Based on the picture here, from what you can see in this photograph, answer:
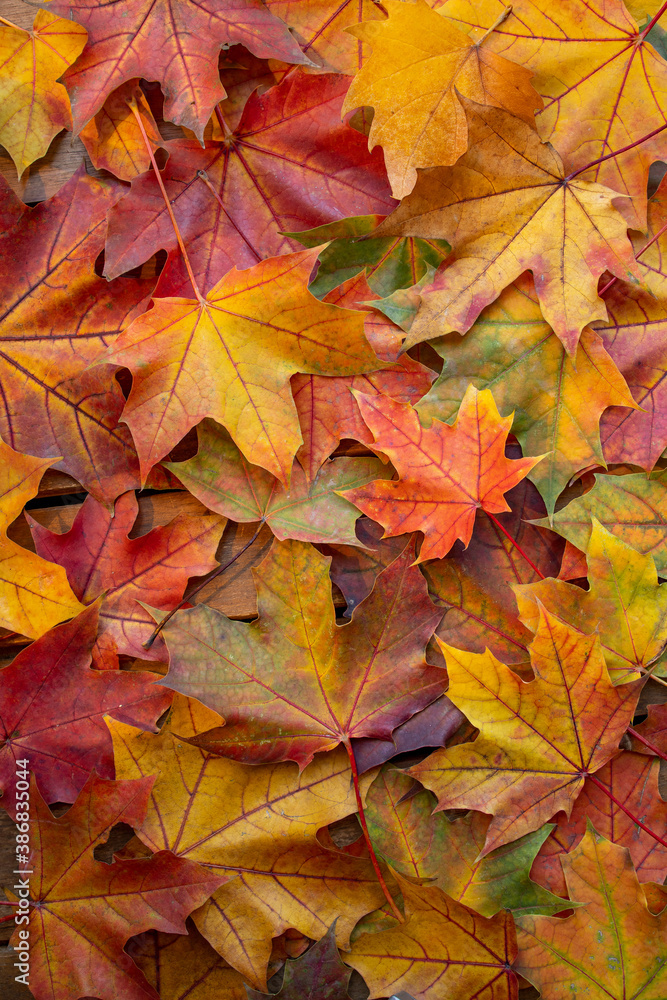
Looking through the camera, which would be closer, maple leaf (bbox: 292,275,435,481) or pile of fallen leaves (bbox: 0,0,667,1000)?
pile of fallen leaves (bbox: 0,0,667,1000)

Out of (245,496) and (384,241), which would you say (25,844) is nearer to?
(245,496)

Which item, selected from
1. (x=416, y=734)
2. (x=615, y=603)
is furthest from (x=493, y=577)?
(x=416, y=734)

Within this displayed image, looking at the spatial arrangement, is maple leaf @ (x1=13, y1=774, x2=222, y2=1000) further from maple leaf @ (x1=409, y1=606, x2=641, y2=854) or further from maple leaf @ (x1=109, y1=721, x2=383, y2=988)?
maple leaf @ (x1=409, y1=606, x2=641, y2=854)

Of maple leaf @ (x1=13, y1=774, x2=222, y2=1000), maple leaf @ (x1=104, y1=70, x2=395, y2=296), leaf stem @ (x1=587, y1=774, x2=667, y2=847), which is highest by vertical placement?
maple leaf @ (x1=104, y1=70, x2=395, y2=296)

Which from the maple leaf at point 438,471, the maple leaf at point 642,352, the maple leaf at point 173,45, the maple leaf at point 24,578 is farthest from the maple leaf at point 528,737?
the maple leaf at point 173,45

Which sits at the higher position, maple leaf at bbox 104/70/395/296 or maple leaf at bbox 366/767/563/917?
maple leaf at bbox 104/70/395/296

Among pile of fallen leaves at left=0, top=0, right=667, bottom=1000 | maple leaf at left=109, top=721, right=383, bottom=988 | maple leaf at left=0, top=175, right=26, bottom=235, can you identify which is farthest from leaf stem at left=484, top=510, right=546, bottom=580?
maple leaf at left=0, top=175, right=26, bottom=235

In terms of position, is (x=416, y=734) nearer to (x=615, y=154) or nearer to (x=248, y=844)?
(x=248, y=844)
